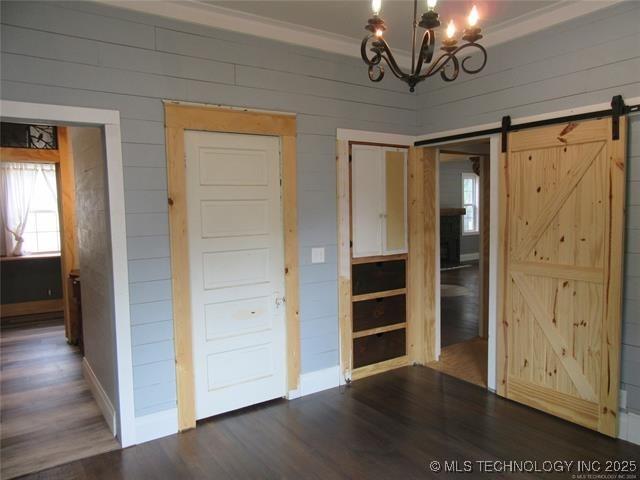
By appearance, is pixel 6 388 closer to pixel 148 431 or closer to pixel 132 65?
pixel 148 431

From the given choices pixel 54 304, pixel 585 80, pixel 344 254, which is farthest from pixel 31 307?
pixel 585 80

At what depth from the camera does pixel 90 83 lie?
2.67 metres

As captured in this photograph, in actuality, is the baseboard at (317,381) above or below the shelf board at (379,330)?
below

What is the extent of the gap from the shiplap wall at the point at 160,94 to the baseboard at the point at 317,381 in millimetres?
74

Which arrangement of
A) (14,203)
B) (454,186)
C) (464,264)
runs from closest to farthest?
(14,203)
(464,264)
(454,186)

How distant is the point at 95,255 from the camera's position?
3330 mm

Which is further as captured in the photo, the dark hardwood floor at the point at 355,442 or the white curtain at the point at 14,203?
the white curtain at the point at 14,203

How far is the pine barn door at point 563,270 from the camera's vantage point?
2.86 meters

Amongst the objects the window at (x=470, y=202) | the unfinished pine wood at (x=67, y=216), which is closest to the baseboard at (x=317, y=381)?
the unfinished pine wood at (x=67, y=216)

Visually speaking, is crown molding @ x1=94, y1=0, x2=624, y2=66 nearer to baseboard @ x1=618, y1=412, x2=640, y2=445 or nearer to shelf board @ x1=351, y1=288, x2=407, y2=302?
shelf board @ x1=351, y1=288, x2=407, y2=302

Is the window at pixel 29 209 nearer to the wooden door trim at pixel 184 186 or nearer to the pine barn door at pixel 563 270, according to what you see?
the wooden door trim at pixel 184 186

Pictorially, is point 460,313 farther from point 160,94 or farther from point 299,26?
point 160,94

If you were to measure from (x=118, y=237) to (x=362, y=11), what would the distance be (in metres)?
2.31

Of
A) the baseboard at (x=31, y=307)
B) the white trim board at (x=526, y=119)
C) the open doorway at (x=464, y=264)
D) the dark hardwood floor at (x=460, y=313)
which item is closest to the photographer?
the white trim board at (x=526, y=119)
